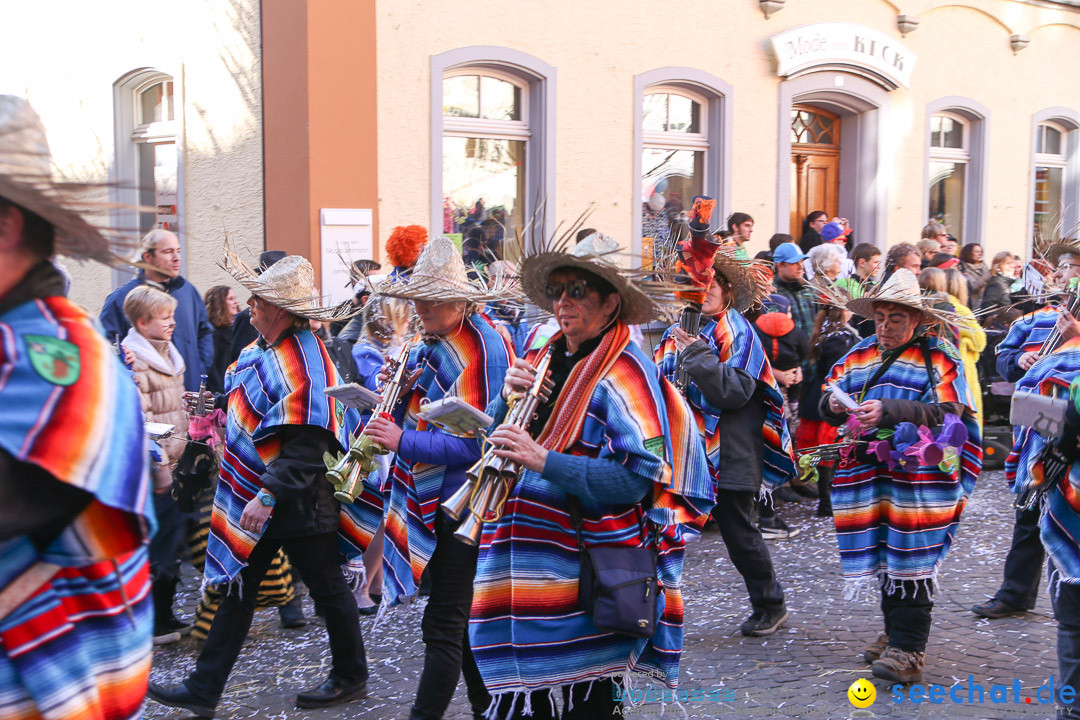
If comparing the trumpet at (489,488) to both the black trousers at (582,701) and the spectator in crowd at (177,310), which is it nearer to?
the black trousers at (582,701)

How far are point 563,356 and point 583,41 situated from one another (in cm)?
774

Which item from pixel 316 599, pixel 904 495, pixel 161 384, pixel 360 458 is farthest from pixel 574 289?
pixel 161 384

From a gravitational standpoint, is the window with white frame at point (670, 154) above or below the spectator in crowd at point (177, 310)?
above

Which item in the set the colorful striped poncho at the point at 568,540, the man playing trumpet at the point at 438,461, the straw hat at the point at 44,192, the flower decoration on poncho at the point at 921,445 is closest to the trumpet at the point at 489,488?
the colorful striped poncho at the point at 568,540

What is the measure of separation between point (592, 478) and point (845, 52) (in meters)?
10.7

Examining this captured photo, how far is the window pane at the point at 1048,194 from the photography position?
15.8m

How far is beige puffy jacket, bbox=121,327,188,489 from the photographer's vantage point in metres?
5.72

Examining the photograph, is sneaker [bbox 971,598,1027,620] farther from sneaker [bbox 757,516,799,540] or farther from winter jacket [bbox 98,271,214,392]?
Result: winter jacket [bbox 98,271,214,392]

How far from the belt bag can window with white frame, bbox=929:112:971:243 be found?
12202 millimetres

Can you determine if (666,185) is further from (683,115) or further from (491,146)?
(491,146)

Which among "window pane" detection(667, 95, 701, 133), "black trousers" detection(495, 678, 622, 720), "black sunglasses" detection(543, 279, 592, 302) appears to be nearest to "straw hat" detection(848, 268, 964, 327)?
"black sunglasses" detection(543, 279, 592, 302)

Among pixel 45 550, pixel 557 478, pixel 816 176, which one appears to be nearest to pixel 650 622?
pixel 557 478

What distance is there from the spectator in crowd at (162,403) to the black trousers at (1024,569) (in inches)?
173

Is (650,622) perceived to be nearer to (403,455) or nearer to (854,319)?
(403,455)
